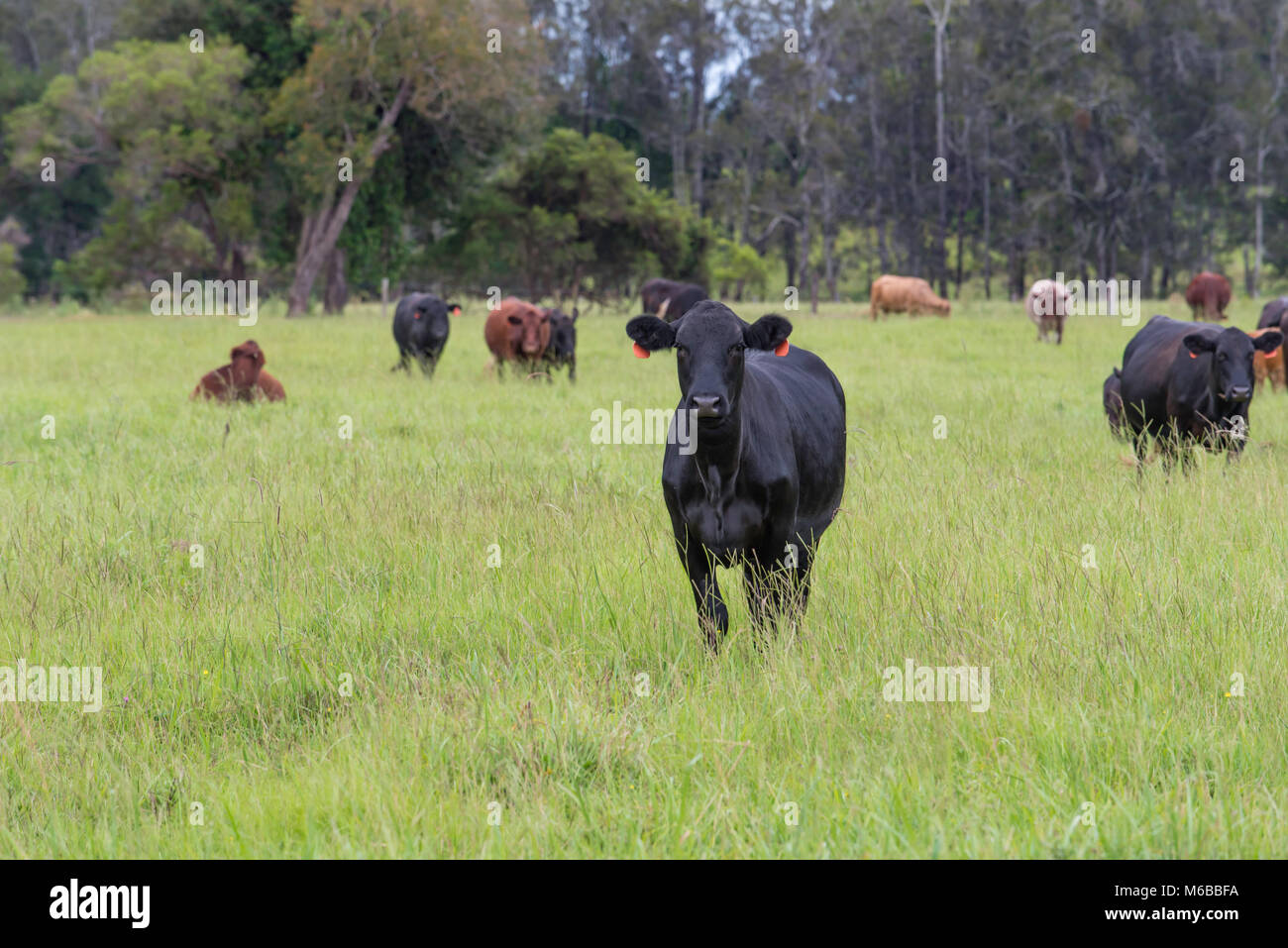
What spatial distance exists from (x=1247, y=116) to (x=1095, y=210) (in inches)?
255

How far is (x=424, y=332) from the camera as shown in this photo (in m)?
16.4

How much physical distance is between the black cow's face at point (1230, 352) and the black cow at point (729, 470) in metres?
4.57

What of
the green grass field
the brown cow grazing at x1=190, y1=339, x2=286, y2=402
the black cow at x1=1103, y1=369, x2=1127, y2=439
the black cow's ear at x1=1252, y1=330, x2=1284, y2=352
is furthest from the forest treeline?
the green grass field

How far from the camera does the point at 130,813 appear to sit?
329cm

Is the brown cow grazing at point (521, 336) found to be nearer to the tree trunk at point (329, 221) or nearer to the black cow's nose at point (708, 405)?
the black cow's nose at point (708, 405)

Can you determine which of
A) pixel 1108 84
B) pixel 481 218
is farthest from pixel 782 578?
pixel 1108 84

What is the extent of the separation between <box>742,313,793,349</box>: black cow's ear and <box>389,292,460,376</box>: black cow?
12258mm

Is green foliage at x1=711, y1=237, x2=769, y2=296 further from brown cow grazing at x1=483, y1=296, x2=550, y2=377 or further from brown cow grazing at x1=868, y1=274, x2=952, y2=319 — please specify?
brown cow grazing at x1=483, y1=296, x2=550, y2=377

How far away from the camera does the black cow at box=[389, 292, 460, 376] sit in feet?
53.8

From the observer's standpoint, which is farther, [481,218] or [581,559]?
[481,218]

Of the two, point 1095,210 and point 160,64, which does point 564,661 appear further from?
point 1095,210

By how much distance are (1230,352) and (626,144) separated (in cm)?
5174

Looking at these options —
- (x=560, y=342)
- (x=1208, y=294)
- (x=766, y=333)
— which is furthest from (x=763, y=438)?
(x=1208, y=294)

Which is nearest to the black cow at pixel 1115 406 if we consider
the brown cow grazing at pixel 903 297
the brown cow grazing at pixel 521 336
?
the brown cow grazing at pixel 521 336
